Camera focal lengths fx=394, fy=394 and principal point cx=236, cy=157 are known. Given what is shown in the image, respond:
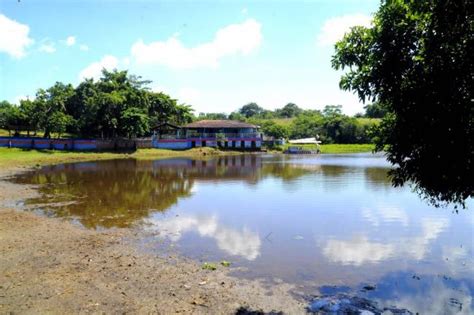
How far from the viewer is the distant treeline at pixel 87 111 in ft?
207

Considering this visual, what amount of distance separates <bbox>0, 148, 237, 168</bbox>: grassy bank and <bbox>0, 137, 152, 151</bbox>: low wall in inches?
113

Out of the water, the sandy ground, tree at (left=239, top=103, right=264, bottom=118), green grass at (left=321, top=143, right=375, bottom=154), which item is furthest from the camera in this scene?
tree at (left=239, top=103, right=264, bottom=118)

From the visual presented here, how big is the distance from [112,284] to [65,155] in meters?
50.9

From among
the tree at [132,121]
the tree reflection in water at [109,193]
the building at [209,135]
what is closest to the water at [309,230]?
the tree reflection in water at [109,193]

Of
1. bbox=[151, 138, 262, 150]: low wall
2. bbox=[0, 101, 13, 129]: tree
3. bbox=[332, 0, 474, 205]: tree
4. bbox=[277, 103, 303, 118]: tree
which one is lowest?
bbox=[151, 138, 262, 150]: low wall

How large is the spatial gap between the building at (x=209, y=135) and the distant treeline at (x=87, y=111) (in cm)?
762

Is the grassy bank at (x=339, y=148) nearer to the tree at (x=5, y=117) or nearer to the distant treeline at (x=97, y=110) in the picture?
the distant treeline at (x=97, y=110)

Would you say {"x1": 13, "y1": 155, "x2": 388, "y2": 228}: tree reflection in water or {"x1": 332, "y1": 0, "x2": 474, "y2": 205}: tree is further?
{"x1": 13, "y1": 155, "x2": 388, "y2": 228}: tree reflection in water

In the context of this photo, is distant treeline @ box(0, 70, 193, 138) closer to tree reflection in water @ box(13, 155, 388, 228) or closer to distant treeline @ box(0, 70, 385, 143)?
distant treeline @ box(0, 70, 385, 143)

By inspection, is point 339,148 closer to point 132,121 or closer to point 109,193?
point 132,121

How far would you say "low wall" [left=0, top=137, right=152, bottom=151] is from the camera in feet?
195

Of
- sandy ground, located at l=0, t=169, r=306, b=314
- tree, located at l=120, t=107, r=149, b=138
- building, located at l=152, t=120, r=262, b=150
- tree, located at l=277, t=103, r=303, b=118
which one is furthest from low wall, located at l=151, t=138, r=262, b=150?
tree, located at l=277, t=103, r=303, b=118

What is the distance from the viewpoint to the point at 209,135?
A: 8338cm

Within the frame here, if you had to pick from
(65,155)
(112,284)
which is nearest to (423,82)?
(112,284)
